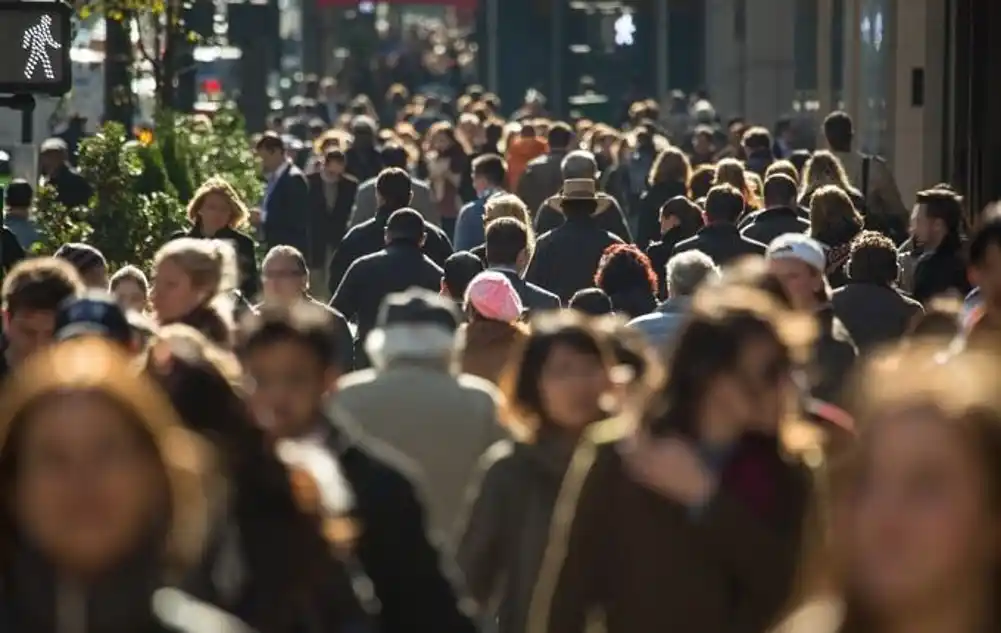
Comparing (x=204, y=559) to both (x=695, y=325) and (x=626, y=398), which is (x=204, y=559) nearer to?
(x=695, y=325)

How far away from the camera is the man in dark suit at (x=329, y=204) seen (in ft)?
75.3

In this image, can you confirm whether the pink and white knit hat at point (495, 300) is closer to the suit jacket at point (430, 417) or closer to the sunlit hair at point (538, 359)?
the suit jacket at point (430, 417)

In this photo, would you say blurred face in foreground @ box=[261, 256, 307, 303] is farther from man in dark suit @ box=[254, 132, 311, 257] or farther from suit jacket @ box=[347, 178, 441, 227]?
man in dark suit @ box=[254, 132, 311, 257]

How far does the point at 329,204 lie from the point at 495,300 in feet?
43.7

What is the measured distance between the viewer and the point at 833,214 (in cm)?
A: 1427

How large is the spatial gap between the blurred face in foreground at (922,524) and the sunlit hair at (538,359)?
3.62m

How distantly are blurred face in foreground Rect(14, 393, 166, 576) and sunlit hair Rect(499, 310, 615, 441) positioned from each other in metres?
2.94

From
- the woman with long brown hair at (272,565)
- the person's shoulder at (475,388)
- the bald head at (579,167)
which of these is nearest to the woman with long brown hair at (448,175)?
the bald head at (579,167)

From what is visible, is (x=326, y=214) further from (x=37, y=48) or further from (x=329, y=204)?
(x=37, y=48)

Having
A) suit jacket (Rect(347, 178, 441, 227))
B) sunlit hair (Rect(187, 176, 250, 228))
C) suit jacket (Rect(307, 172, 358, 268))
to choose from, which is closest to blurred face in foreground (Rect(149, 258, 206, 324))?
sunlit hair (Rect(187, 176, 250, 228))

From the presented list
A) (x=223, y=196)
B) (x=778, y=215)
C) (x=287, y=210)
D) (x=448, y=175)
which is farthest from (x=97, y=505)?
(x=448, y=175)

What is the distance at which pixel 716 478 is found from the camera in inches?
222

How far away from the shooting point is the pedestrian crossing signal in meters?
11.9

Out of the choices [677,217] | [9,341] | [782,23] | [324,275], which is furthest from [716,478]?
[782,23]
